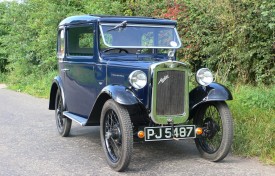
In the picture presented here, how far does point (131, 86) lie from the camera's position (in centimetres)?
553

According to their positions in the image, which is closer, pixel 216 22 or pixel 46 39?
pixel 216 22

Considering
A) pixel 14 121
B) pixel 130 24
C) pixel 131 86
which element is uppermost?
pixel 130 24

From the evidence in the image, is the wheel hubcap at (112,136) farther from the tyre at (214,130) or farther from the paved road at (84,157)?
the tyre at (214,130)

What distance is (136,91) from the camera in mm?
Answer: 5531

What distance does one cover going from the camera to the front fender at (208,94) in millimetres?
5457

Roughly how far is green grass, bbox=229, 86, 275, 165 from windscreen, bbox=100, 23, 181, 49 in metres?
1.70

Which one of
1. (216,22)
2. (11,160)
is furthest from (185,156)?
(216,22)

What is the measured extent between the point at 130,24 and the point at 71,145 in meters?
2.20

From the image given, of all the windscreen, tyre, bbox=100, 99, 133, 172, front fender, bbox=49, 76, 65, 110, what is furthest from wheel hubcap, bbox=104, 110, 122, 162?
front fender, bbox=49, 76, 65, 110

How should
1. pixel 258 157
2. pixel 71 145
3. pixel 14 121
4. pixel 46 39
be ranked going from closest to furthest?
pixel 258 157 → pixel 71 145 → pixel 14 121 → pixel 46 39

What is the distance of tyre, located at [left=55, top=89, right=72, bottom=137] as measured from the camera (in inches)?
288

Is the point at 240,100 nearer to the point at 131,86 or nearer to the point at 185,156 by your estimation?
the point at 185,156

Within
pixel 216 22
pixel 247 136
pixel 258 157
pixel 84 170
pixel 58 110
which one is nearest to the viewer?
pixel 84 170

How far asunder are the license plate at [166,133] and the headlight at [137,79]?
56cm
